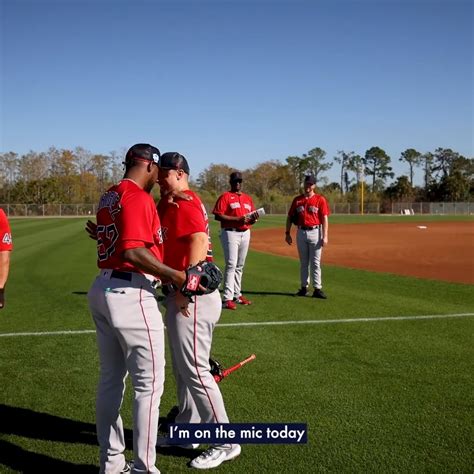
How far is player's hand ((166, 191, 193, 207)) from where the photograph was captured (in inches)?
136

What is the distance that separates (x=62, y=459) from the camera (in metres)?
3.46

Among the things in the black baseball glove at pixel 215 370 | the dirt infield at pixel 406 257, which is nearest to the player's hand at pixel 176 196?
the black baseball glove at pixel 215 370

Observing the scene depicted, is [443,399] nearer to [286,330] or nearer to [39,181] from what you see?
[286,330]

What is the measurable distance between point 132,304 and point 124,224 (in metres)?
0.47

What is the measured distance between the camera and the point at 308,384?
479cm

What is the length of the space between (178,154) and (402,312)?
5.43 metres

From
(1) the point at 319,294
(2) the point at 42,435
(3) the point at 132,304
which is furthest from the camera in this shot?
(1) the point at 319,294

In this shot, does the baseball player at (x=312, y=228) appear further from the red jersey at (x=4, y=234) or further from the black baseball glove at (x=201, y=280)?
the black baseball glove at (x=201, y=280)

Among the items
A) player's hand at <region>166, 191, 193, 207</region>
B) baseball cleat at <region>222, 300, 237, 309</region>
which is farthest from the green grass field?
player's hand at <region>166, 191, 193, 207</region>

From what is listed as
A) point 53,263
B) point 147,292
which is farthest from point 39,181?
point 147,292

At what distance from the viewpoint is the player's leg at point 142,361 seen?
294 cm

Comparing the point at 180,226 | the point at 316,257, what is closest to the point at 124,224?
the point at 180,226

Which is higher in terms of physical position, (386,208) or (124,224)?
(124,224)

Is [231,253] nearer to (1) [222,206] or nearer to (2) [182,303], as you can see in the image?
(1) [222,206]
